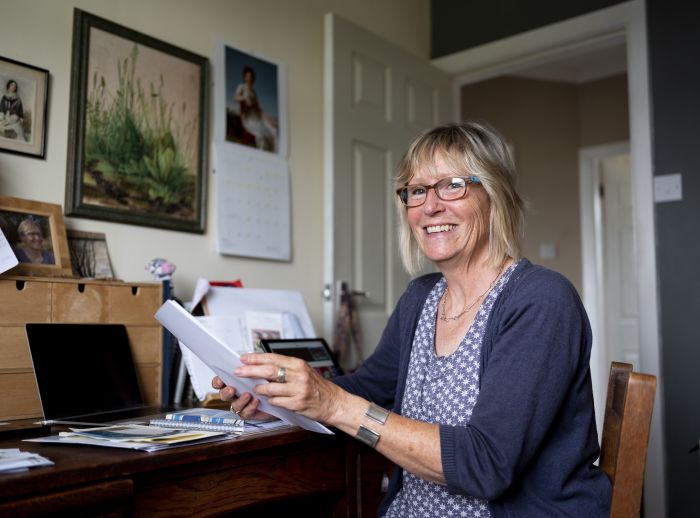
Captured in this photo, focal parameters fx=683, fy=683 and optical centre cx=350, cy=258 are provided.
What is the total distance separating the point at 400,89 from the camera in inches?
126

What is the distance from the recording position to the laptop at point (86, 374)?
149 centimetres

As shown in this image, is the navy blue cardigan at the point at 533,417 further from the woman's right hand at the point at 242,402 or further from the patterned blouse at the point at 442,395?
the woman's right hand at the point at 242,402

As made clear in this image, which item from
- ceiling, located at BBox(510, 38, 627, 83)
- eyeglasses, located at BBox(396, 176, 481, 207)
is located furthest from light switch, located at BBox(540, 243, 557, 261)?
eyeglasses, located at BBox(396, 176, 481, 207)

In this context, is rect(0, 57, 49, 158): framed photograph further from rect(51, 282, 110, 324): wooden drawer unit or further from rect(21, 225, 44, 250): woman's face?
rect(51, 282, 110, 324): wooden drawer unit

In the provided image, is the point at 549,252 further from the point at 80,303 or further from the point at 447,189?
the point at 80,303

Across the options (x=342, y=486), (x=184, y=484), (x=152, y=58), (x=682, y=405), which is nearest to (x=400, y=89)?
(x=152, y=58)

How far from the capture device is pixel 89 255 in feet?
6.28

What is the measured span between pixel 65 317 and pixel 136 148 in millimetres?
665

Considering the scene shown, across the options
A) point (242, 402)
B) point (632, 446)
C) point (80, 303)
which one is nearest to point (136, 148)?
point (80, 303)

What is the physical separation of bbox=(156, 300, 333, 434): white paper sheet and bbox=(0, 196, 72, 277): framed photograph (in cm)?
60

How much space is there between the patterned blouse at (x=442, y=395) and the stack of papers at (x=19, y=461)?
670 mm

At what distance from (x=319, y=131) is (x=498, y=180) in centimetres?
158

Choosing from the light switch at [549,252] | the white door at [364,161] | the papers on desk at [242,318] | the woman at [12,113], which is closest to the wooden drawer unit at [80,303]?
the papers on desk at [242,318]

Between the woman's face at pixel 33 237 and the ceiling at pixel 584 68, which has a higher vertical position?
the ceiling at pixel 584 68
